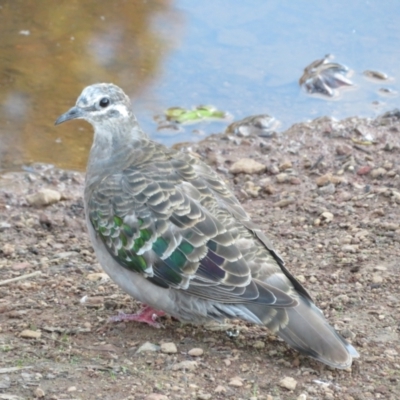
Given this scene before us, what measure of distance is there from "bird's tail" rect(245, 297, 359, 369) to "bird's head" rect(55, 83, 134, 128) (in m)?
1.68

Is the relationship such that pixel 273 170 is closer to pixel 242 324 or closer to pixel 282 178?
pixel 282 178

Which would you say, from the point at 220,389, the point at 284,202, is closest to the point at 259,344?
the point at 220,389

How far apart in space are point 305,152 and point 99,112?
10.1ft

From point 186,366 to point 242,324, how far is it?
0.72 m

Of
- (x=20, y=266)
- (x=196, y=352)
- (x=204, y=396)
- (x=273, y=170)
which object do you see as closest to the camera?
(x=204, y=396)

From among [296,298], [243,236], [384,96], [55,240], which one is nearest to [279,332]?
[296,298]

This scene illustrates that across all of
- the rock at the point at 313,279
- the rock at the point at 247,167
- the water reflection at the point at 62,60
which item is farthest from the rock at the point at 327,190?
the water reflection at the point at 62,60

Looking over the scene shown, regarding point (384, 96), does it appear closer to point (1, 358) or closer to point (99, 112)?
point (99, 112)

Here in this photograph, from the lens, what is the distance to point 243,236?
204 inches

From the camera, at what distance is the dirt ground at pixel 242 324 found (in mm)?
4590

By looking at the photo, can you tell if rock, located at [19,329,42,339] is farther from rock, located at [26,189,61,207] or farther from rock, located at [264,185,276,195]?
rock, located at [264,185,276,195]

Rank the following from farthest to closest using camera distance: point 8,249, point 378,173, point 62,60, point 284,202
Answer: point 62,60 < point 378,173 < point 284,202 < point 8,249

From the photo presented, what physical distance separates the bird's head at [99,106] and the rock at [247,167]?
2285mm

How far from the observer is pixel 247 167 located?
8.03 m
